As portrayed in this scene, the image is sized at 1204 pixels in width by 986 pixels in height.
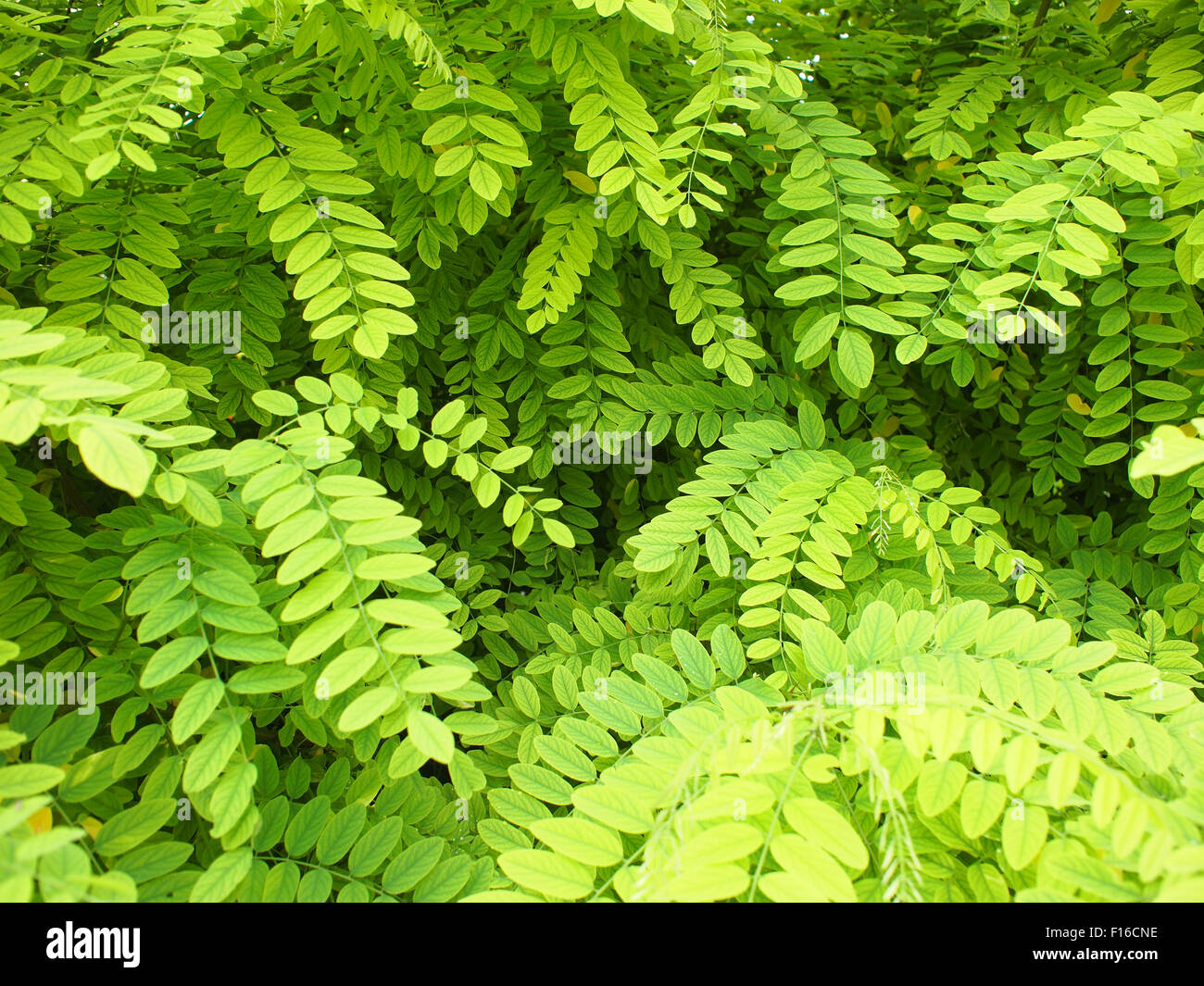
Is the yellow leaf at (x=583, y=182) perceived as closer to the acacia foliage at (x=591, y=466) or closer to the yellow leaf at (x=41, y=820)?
the acacia foliage at (x=591, y=466)

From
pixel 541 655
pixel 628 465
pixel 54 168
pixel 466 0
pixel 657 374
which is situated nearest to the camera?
pixel 54 168

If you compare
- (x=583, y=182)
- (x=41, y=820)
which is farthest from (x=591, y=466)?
(x=41, y=820)

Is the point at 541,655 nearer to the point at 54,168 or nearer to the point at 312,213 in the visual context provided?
the point at 312,213

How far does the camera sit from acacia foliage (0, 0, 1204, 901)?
936 mm

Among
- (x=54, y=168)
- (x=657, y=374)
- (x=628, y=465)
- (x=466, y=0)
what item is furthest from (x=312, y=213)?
(x=628, y=465)

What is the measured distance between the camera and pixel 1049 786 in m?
0.80

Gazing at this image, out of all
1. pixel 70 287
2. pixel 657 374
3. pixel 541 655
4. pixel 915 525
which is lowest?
pixel 541 655

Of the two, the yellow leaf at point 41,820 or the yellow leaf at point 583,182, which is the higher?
the yellow leaf at point 583,182

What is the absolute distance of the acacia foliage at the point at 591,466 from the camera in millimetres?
936

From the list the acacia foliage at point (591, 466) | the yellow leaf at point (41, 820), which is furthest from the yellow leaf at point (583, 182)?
the yellow leaf at point (41, 820)

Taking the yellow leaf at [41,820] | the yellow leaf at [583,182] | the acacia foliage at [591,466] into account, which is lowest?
the yellow leaf at [41,820]

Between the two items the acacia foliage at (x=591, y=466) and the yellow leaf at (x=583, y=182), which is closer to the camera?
the acacia foliage at (x=591, y=466)
